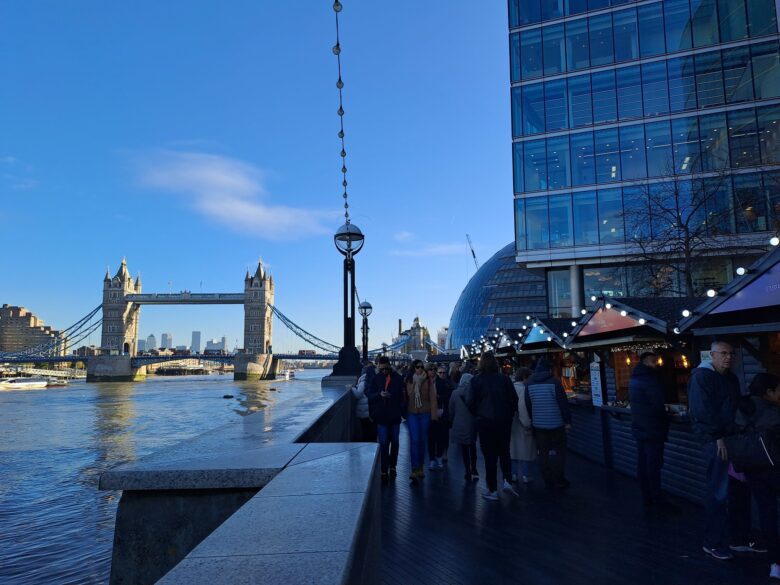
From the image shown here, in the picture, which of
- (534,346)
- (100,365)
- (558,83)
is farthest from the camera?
(100,365)

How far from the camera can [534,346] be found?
49.2 ft

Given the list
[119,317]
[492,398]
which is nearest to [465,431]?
[492,398]

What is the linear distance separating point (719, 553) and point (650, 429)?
1731 mm

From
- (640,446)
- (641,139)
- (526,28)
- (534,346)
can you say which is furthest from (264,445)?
(526,28)

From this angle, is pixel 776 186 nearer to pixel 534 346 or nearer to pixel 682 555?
pixel 534 346

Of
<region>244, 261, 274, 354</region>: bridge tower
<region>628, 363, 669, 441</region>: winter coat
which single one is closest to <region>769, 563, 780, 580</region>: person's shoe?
<region>628, 363, 669, 441</region>: winter coat

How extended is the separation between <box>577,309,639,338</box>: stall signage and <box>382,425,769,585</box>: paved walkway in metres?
2.74

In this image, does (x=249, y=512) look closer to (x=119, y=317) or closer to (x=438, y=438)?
(x=438, y=438)

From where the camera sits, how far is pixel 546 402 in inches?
292

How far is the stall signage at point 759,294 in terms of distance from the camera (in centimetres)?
596

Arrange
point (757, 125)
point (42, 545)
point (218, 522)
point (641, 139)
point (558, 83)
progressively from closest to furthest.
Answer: point (218, 522)
point (42, 545)
point (757, 125)
point (641, 139)
point (558, 83)

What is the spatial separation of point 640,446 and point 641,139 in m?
24.3

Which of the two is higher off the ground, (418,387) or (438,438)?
(418,387)

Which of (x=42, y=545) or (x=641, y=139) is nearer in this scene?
(x=42, y=545)
